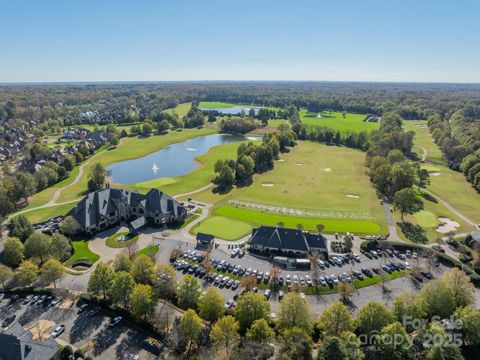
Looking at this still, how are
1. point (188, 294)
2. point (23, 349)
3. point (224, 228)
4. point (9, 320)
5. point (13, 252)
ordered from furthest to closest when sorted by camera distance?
1. point (224, 228)
2. point (13, 252)
3. point (188, 294)
4. point (9, 320)
5. point (23, 349)

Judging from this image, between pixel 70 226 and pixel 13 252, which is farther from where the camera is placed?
pixel 70 226

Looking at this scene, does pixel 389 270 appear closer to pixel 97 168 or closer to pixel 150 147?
pixel 97 168

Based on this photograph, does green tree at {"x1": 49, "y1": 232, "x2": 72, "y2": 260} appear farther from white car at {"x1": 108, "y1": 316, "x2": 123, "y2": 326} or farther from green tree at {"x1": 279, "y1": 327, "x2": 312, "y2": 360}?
green tree at {"x1": 279, "y1": 327, "x2": 312, "y2": 360}

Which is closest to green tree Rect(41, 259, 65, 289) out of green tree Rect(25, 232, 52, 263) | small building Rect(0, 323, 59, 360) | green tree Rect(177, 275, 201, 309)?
green tree Rect(25, 232, 52, 263)

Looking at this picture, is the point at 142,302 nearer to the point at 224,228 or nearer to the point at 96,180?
the point at 224,228

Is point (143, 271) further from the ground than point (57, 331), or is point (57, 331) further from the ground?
point (143, 271)

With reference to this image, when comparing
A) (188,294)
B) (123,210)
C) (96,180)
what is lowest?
(123,210)

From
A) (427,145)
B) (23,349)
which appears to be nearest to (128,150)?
(23,349)
